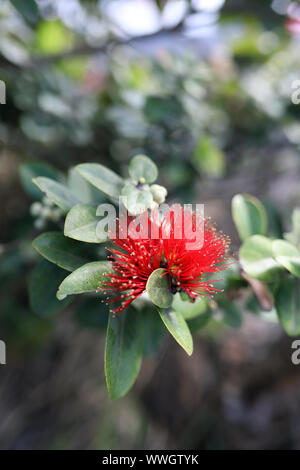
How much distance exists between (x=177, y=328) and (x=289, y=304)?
0.30m

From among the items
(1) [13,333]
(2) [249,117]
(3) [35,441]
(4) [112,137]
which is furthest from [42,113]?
(3) [35,441]

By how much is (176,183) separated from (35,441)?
4.79ft

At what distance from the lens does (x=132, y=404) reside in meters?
1.97

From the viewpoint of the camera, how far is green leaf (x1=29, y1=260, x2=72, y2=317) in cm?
71

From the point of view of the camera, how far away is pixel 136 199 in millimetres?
585

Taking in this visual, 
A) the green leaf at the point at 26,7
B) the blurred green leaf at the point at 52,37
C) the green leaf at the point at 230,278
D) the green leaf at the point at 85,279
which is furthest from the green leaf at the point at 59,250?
the blurred green leaf at the point at 52,37

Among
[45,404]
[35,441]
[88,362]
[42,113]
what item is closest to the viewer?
[42,113]

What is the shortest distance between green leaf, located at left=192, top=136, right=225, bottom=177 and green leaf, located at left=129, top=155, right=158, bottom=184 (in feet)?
2.66

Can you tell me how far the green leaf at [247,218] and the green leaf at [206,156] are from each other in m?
0.67

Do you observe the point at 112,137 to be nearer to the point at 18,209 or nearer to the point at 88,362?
the point at 18,209

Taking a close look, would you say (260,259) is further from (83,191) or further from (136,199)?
(83,191)

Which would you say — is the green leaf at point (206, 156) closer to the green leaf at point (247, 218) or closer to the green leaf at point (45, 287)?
the green leaf at point (247, 218)

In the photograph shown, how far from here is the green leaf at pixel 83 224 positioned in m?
0.56

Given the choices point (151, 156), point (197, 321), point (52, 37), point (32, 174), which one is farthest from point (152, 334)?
point (52, 37)
